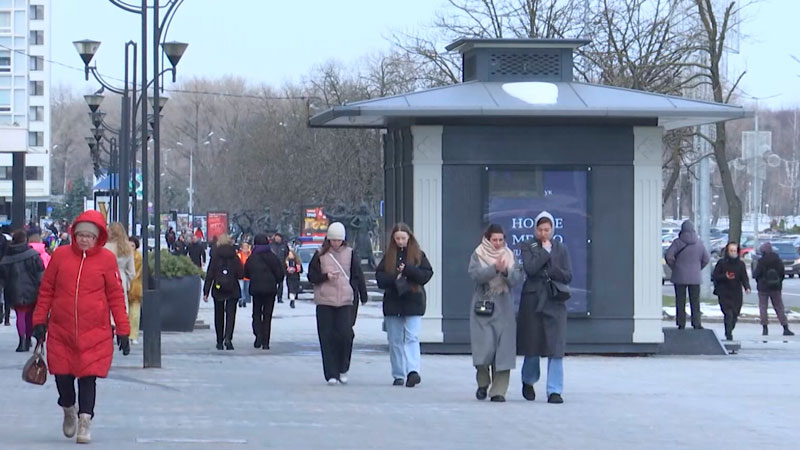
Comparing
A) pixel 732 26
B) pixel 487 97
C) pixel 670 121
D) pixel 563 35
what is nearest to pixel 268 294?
pixel 487 97

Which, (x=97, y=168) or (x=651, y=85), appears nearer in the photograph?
(x=651, y=85)

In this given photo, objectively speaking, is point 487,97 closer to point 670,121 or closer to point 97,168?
point 670,121

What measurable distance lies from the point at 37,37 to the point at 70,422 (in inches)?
4511

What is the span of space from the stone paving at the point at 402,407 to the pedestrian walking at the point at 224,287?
79cm

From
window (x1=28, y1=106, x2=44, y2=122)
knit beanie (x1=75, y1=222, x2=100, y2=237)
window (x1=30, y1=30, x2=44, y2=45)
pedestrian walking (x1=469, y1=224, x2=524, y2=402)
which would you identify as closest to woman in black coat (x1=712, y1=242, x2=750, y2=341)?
pedestrian walking (x1=469, y1=224, x2=524, y2=402)

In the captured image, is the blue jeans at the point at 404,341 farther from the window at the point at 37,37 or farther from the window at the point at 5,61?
the window at the point at 37,37

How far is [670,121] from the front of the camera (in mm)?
18953

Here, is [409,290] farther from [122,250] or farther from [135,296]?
[135,296]

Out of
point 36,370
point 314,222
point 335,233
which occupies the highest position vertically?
point 314,222

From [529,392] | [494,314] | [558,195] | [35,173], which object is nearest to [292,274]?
[558,195]

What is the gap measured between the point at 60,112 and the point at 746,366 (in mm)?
123364

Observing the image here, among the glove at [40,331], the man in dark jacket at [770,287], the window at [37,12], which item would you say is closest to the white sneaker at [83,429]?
the glove at [40,331]

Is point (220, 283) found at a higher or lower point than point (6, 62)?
lower

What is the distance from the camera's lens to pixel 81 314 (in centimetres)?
988
